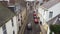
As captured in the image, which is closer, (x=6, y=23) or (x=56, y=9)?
(x=6, y=23)

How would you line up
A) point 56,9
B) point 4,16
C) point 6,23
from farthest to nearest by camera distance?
point 56,9, point 4,16, point 6,23

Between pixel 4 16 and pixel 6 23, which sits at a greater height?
pixel 4 16

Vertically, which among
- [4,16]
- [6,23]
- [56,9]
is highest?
[56,9]

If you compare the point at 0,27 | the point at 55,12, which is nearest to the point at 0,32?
the point at 0,27

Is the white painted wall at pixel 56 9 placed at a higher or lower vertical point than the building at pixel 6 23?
higher

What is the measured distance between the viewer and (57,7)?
25.6 m

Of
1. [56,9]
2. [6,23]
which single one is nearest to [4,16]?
[6,23]

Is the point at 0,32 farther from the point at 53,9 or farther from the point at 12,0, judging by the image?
the point at 12,0

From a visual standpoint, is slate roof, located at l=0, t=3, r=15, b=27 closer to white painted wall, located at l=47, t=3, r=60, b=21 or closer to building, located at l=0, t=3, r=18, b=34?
building, located at l=0, t=3, r=18, b=34

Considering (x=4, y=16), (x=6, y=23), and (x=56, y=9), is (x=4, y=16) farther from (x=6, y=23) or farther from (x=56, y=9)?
(x=56, y=9)

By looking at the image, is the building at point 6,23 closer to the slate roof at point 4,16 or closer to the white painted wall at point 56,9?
the slate roof at point 4,16

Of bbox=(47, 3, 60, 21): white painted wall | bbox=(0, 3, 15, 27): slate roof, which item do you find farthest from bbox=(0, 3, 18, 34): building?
bbox=(47, 3, 60, 21): white painted wall

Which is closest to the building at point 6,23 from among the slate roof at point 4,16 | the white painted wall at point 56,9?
the slate roof at point 4,16

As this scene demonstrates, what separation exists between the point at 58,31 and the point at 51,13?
23.7 ft
